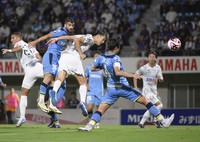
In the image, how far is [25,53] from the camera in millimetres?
17859

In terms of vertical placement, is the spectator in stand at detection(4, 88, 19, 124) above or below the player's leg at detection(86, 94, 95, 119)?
below

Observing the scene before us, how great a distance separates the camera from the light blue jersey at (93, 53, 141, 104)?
14789 mm

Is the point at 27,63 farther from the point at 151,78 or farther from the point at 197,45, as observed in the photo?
the point at 197,45

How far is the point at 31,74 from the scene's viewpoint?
17875 mm

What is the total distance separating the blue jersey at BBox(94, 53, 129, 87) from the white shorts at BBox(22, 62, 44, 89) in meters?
3.46

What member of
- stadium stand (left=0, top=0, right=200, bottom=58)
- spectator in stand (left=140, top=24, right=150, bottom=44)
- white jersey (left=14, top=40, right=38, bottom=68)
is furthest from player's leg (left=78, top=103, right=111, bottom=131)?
spectator in stand (left=140, top=24, right=150, bottom=44)

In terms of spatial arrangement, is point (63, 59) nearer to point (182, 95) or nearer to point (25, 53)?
point (25, 53)

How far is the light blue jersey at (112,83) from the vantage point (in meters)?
14.8

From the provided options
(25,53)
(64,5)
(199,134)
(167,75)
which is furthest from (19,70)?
(199,134)

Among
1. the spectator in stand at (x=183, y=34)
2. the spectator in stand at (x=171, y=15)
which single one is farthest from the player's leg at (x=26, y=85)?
the spectator in stand at (x=171, y=15)

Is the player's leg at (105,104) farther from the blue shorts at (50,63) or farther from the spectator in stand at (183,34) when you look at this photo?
the spectator in stand at (183,34)

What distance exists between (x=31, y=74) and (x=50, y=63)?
3.64ft

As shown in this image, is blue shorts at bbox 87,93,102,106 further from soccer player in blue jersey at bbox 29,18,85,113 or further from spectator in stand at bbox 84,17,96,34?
spectator in stand at bbox 84,17,96,34

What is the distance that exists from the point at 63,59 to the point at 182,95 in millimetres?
18144
